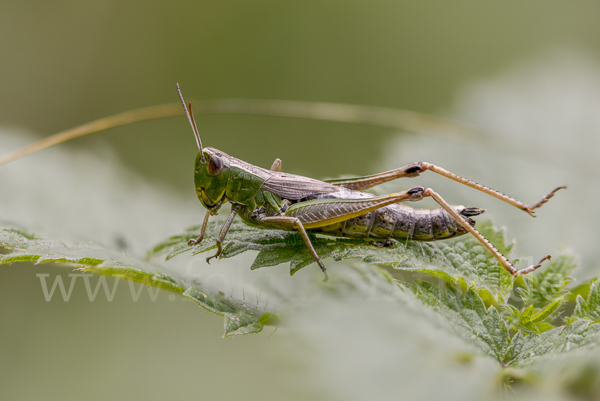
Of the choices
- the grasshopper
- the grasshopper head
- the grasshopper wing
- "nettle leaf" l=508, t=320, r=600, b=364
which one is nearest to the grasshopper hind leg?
the grasshopper

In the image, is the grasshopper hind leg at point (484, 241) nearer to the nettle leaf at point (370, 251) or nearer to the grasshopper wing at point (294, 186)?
the nettle leaf at point (370, 251)

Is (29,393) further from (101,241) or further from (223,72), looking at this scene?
(223,72)

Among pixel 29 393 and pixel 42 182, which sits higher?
pixel 42 182

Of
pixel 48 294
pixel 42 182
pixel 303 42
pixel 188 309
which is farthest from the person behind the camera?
pixel 303 42

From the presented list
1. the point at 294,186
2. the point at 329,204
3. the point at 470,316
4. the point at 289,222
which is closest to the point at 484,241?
the point at 470,316

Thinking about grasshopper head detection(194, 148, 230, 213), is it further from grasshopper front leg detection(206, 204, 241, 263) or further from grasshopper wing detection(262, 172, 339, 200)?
grasshopper wing detection(262, 172, 339, 200)

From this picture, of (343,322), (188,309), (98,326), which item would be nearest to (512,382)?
(343,322)
